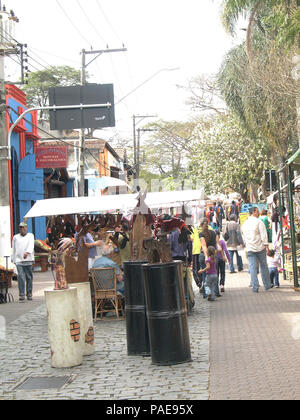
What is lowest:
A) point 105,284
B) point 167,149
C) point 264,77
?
point 105,284

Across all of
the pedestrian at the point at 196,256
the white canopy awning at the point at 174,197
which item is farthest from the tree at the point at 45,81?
the white canopy awning at the point at 174,197

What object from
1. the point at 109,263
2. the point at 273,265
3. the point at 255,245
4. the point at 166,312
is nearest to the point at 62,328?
the point at 166,312

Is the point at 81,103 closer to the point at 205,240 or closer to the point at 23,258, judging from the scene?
the point at 23,258

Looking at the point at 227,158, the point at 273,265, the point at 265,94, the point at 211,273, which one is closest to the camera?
the point at 211,273

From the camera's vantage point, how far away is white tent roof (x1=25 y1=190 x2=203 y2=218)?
1320 cm

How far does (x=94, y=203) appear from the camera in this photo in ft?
45.4

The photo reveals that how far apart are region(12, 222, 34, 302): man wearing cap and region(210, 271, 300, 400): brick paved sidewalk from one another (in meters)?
4.71

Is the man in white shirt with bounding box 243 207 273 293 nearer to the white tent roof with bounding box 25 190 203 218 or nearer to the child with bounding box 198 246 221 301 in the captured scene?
the child with bounding box 198 246 221 301

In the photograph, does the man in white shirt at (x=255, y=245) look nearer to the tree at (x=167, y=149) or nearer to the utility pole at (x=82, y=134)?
the utility pole at (x=82, y=134)

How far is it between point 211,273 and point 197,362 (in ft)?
19.5

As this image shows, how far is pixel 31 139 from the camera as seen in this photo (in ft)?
97.7

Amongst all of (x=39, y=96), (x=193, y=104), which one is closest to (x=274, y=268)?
(x=193, y=104)

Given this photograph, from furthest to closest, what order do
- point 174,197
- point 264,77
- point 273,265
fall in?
point 264,77 < point 273,265 < point 174,197
